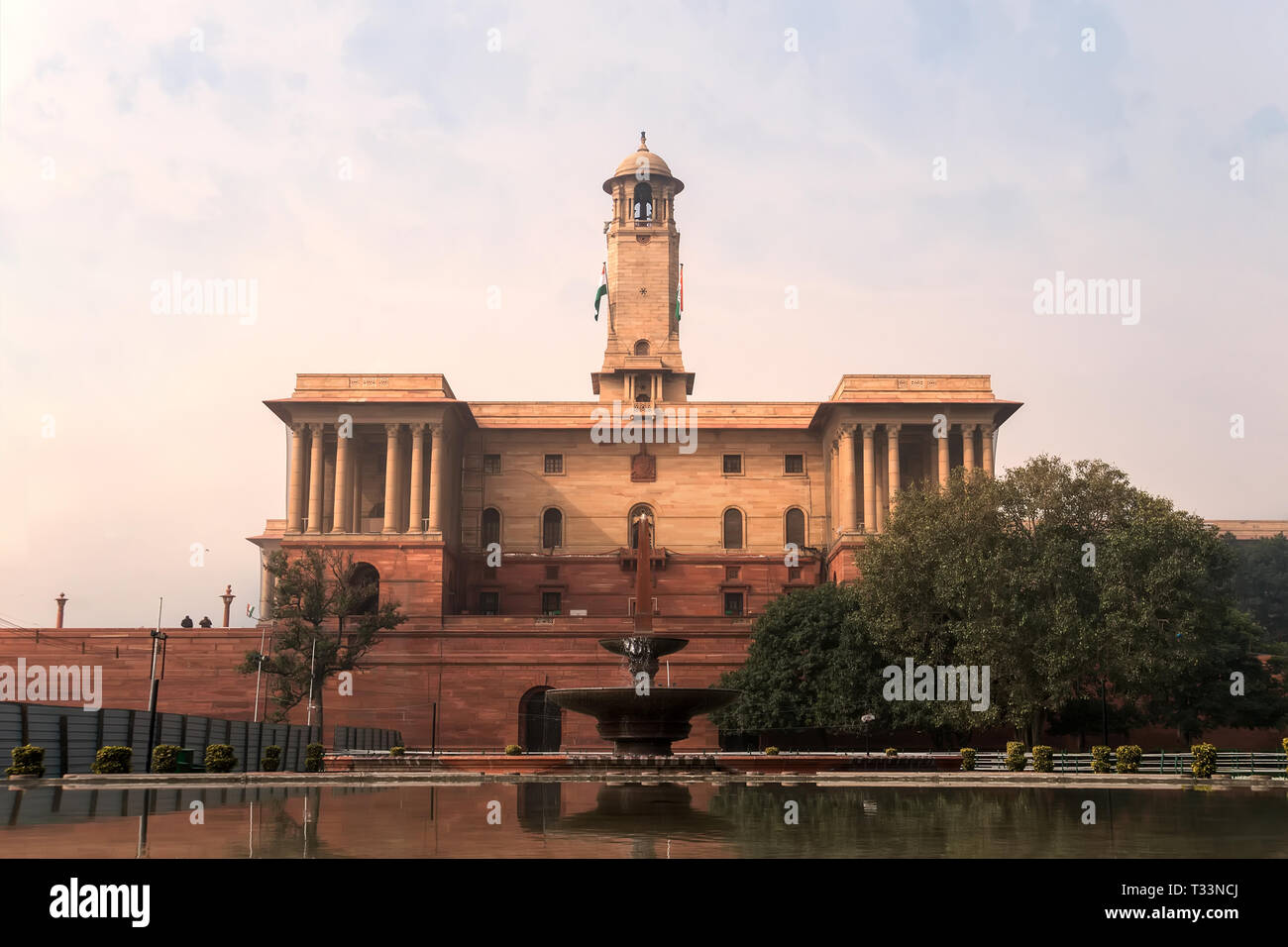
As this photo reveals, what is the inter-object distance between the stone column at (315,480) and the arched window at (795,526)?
2336 centimetres

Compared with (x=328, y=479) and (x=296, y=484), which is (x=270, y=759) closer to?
(x=296, y=484)

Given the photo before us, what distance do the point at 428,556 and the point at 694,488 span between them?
15.0m

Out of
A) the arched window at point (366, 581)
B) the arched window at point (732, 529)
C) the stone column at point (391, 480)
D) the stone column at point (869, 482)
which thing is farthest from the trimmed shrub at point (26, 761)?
the arched window at point (732, 529)

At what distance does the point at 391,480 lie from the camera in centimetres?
5978

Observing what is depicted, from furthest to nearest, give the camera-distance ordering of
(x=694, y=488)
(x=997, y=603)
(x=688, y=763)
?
(x=694, y=488)
(x=997, y=603)
(x=688, y=763)

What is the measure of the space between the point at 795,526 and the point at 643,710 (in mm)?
36217

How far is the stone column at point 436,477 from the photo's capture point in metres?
59.5

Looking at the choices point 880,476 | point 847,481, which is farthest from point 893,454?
point 847,481

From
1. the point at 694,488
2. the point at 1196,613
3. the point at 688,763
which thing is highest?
the point at 694,488

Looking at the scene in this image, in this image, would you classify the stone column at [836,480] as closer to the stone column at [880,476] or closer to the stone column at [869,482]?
the stone column at [869,482]

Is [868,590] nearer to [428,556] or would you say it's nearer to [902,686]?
[902,686]

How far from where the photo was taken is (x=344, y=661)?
1938 inches
